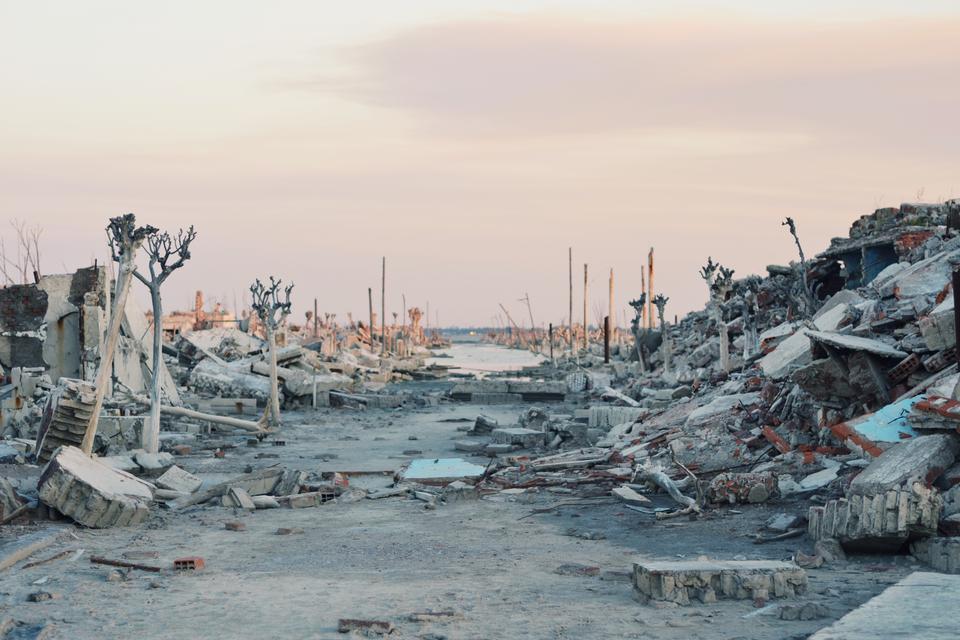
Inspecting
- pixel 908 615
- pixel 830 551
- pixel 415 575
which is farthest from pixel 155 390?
pixel 908 615

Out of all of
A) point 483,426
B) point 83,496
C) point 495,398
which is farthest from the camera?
point 495,398

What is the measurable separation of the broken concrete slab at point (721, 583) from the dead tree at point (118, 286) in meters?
8.10

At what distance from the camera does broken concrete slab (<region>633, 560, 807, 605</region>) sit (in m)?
6.75

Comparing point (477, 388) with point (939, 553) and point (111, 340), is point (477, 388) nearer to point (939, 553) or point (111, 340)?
point (111, 340)

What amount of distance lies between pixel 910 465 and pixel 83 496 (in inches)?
307

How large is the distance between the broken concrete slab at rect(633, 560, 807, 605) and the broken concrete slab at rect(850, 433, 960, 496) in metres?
1.86

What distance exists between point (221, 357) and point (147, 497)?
81.3ft

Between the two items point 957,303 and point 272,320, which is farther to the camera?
point 272,320

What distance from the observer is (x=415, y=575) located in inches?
320

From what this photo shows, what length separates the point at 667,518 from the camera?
34.2ft

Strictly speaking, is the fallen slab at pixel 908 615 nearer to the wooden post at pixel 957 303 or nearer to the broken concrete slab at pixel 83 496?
the wooden post at pixel 957 303

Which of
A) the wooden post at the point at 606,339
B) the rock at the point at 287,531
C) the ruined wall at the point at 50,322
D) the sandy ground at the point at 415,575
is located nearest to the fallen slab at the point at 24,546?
the sandy ground at the point at 415,575

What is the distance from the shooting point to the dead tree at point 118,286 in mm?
12461

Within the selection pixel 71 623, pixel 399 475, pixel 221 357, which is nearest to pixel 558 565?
pixel 71 623
